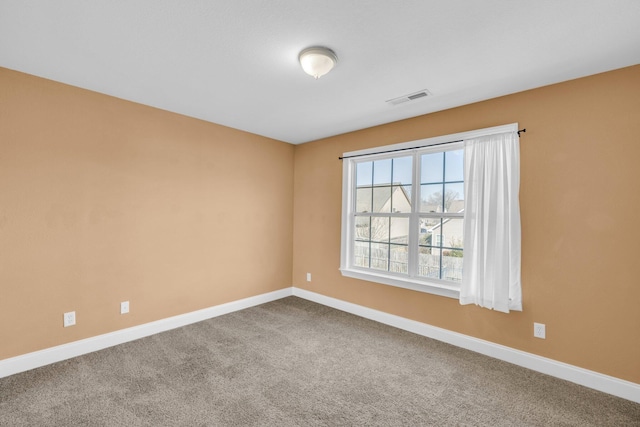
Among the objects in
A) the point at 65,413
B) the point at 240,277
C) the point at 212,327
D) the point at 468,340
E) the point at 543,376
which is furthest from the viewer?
the point at 240,277

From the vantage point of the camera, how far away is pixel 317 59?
2.05 metres

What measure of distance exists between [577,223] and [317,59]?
252cm

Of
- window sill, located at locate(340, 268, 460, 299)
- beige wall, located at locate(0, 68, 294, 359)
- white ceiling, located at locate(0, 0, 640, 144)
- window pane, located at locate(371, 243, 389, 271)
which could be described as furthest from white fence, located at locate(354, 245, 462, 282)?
white ceiling, located at locate(0, 0, 640, 144)

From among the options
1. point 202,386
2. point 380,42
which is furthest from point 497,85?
point 202,386

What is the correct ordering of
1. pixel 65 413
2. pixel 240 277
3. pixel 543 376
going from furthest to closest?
1. pixel 240 277
2. pixel 543 376
3. pixel 65 413

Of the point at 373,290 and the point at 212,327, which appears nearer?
the point at 212,327

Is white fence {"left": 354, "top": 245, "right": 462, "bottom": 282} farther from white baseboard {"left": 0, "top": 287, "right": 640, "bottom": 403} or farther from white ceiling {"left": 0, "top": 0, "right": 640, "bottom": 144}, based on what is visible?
white ceiling {"left": 0, "top": 0, "right": 640, "bottom": 144}

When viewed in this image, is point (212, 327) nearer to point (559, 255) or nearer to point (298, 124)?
point (298, 124)

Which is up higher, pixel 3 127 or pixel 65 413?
pixel 3 127

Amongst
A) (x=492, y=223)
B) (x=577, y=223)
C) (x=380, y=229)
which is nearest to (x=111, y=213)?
(x=380, y=229)

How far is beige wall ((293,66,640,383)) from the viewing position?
2197 mm

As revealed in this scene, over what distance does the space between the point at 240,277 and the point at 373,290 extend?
1876mm

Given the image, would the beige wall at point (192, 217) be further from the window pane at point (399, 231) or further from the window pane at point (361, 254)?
the window pane at point (399, 231)

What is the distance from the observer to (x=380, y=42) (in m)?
1.94
